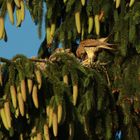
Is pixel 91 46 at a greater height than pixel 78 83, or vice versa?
pixel 91 46

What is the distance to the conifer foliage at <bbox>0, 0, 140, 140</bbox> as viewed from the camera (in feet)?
22.8

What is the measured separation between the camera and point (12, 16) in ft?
25.5

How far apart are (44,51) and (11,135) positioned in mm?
2748

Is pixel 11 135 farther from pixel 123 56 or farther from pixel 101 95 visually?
pixel 123 56

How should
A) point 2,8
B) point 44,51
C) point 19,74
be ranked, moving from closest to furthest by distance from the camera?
point 19,74 < point 2,8 < point 44,51

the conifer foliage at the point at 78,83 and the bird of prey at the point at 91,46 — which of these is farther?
the bird of prey at the point at 91,46

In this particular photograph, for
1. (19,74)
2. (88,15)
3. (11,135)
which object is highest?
(88,15)

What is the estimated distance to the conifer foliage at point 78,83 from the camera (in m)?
6.95

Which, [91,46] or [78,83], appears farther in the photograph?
[91,46]

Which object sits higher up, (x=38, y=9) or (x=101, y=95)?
(x=38, y=9)

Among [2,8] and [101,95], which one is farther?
[2,8]

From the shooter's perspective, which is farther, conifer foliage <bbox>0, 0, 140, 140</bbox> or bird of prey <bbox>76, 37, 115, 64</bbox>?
bird of prey <bbox>76, 37, 115, 64</bbox>

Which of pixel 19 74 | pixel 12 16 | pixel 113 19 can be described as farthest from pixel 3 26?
pixel 113 19

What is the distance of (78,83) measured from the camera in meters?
7.39
